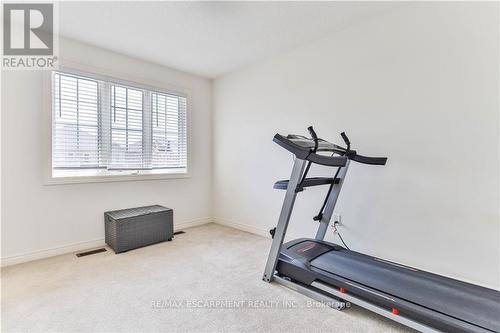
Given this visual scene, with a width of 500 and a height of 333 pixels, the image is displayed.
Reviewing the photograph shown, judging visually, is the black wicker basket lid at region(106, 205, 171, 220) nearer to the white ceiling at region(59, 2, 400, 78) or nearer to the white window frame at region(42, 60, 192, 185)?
the white window frame at region(42, 60, 192, 185)

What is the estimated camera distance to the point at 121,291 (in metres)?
2.05

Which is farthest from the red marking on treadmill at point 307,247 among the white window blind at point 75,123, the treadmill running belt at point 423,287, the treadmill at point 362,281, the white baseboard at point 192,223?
the white window blind at point 75,123

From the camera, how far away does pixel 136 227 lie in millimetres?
3012

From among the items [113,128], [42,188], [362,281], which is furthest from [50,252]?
[362,281]

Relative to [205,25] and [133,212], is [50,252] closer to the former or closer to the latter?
[133,212]

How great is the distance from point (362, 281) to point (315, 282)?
1.13ft

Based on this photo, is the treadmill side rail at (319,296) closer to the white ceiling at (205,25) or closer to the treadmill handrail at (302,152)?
the treadmill handrail at (302,152)

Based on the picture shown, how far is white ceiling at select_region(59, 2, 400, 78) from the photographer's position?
2330mm

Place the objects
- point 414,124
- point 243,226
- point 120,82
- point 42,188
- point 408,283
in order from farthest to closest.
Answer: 1. point 243,226
2. point 120,82
3. point 42,188
4. point 414,124
5. point 408,283

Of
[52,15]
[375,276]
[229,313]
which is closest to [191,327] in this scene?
[229,313]

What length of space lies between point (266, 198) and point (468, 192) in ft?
7.08

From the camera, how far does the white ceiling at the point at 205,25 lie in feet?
7.64

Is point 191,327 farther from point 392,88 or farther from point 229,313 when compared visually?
point 392,88

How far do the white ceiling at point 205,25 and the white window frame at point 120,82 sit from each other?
321mm
